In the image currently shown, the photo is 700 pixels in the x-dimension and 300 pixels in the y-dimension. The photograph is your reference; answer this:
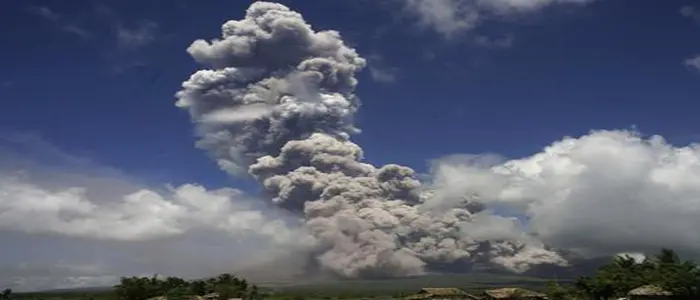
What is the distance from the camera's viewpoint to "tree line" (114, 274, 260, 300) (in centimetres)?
10912

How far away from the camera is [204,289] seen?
396 feet

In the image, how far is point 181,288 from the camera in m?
112

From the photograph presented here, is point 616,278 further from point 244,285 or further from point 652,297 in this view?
point 244,285

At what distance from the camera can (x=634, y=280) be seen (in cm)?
8675

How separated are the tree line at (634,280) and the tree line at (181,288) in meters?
49.8

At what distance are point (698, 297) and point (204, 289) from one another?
7570 cm

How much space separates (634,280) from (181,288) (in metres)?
64.9

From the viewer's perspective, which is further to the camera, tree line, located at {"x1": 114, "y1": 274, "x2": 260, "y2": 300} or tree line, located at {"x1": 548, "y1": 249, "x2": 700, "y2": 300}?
tree line, located at {"x1": 114, "y1": 274, "x2": 260, "y2": 300}

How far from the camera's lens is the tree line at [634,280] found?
244 ft

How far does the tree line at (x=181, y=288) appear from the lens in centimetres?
10912

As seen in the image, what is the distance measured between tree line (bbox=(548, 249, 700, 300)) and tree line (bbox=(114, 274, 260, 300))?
4980cm

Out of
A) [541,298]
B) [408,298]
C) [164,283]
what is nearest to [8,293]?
[164,283]

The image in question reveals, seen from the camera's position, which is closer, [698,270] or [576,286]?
[698,270]

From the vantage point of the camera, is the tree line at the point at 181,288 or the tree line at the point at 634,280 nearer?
the tree line at the point at 634,280
